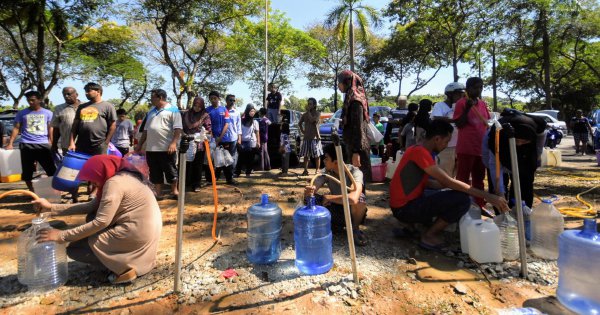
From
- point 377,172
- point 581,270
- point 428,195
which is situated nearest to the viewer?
point 581,270

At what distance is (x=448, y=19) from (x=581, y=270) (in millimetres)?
20313

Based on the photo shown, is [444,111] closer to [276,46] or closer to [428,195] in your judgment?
[428,195]

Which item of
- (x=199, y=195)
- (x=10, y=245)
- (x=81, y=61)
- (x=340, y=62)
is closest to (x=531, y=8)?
(x=340, y=62)

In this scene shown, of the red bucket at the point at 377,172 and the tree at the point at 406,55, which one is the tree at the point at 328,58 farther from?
the red bucket at the point at 377,172

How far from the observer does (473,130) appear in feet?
13.4

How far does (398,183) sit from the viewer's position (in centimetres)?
345

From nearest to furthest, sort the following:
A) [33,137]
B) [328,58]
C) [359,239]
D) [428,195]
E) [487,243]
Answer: [487,243], [428,195], [359,239], [33,137], [328,58]

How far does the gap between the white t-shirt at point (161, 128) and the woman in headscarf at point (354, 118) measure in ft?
8.06

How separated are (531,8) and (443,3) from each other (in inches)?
188

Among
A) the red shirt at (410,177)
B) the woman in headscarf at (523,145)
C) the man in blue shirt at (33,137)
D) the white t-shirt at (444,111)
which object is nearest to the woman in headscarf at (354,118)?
the red shirt at (410,177)

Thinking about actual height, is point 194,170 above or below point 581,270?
above

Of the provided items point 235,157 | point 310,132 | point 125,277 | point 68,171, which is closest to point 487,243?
point 125,277

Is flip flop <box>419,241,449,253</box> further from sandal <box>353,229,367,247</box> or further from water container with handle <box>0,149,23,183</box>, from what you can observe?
water container with handle <box>0,149,23,183</box>

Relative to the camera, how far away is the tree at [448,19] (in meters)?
18.7
